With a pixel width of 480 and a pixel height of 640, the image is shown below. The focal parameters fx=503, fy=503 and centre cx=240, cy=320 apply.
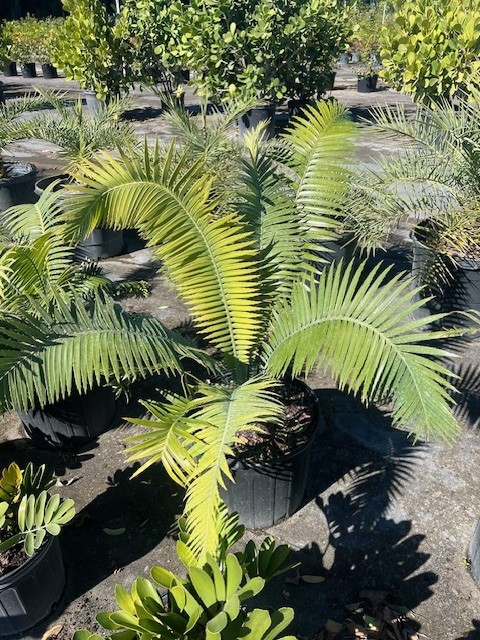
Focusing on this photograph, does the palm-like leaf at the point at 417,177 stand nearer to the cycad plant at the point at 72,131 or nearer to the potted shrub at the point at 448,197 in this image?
the potted shrub at the point at 448,197

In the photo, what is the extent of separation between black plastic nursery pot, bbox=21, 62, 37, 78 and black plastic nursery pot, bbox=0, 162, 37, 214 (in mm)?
13319

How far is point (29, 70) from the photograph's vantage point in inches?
679

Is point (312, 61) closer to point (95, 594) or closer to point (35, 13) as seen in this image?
point (95, 594)

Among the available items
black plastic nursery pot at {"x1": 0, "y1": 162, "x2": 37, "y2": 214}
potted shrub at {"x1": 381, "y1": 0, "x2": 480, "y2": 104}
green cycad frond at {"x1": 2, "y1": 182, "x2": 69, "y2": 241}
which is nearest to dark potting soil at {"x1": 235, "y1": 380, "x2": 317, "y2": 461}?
green cycad frond at {"x1": 2, "y1": 182, "x2": 69, "y2": 241}

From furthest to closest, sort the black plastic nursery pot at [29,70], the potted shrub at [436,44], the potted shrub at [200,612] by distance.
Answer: the black plastic nursery pot at [29,70], the potted shrub at [436,44], the potted shrub at [200,612]

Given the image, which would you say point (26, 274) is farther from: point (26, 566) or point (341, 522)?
point (341, 522)

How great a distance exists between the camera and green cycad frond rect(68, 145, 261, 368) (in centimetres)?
219

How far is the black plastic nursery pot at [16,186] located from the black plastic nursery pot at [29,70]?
1332 centimetres

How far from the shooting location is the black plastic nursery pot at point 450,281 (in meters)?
3.62

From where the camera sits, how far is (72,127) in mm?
4586

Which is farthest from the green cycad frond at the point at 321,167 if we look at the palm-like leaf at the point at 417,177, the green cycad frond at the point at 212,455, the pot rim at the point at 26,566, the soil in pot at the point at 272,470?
the pot rim at the point at 26,566

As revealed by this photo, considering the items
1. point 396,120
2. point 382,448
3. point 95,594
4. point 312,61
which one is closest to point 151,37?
point 312,61

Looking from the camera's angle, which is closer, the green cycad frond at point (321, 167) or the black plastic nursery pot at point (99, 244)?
the green cycad frond at point (321, 167)

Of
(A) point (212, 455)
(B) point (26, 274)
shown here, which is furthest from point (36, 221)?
(A) point (212, 455)
